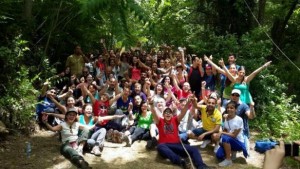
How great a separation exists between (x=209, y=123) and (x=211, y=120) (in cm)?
9

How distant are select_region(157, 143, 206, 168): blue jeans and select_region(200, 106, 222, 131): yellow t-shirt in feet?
2.63

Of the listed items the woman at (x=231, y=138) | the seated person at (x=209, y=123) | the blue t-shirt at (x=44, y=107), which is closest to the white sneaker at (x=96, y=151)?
the blue t-shirt at (x=44, y=107)

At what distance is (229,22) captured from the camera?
37.8 ft

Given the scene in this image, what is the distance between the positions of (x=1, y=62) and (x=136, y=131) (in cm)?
363

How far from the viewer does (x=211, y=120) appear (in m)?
7.36

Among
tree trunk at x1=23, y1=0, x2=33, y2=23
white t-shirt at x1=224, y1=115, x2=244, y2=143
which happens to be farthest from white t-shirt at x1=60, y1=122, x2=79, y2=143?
tree trunk at x1=23, y1=0, x2=33, y2=23

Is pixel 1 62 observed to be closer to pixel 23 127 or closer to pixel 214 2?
pixel 23 127

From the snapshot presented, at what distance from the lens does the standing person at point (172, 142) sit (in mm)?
6668

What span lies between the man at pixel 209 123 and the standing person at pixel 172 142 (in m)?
0.48

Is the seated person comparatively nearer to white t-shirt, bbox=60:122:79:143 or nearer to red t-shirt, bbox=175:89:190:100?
red t-shirt, bbox=175:89:190:100

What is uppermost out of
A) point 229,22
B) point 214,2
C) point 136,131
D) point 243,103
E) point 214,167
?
point 214,2

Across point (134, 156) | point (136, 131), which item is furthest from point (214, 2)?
point (134, 156)

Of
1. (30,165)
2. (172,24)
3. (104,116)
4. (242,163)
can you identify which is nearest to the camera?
(30,165)

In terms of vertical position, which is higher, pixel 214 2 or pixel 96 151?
pixel 214 2
